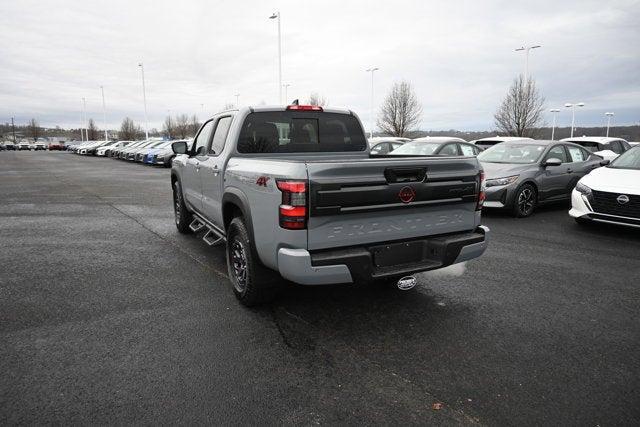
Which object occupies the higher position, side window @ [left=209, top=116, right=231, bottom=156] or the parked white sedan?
side window @ [left=209, top=116, right=231, bottom=156]

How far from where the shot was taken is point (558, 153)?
392 inches

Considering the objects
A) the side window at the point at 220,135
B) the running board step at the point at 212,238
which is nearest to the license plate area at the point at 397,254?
the running board step at the point at 212,238

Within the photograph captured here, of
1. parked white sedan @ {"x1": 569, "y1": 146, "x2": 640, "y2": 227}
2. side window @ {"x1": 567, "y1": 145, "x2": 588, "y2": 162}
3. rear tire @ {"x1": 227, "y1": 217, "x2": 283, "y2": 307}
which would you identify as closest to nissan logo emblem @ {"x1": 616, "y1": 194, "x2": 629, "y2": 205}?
parked white sedan @ {"x1": 569, "y1": 146, "x2": 640, "y2": 227}

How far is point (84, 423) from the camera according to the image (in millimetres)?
2520

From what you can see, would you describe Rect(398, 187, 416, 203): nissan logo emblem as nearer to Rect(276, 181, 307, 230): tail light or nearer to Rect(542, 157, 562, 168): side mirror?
Rect(276, 181, 307, 230): tail light

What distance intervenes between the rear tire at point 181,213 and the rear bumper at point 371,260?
13.7ft

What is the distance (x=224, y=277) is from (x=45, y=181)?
14.9 m

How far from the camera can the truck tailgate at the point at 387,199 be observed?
127 inches

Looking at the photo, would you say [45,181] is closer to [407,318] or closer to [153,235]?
[153,235]

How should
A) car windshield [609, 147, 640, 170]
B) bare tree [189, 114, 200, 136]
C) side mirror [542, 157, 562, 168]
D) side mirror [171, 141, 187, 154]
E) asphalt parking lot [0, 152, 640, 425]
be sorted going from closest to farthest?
asphalt parking lot [0, 152, 640, 425]
side mirror [171, 141, 187, 154]
car windshield [609, 147, 640, 170]
side mirror [542, 157, 562, 168]
bare tree [189, 114, 200, 136]

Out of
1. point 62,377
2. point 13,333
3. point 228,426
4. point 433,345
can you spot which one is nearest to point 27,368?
point 62,377

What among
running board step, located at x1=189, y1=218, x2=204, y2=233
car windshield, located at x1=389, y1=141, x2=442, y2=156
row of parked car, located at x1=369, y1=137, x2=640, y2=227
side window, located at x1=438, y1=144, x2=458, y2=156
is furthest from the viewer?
side window, located at x1=438, y1=144, x2=458, y2=156

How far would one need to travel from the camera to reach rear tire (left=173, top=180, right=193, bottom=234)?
708cm

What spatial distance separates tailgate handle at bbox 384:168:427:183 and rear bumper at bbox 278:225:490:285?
0.53 m
